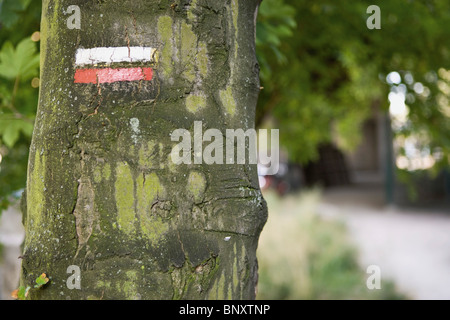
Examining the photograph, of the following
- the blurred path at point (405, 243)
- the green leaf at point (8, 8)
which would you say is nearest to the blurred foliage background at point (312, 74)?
the green leaf at point (8, 8)

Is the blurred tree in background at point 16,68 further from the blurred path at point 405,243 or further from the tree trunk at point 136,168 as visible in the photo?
the blurred path at point 405,243

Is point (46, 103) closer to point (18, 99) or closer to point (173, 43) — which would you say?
point (173, 43)

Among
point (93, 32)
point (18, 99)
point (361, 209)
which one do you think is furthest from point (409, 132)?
point (361, 209)

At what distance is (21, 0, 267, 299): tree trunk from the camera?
3.28ft

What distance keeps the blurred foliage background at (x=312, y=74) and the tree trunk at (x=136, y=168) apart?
833 mm

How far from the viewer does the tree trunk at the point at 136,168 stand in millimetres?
1000

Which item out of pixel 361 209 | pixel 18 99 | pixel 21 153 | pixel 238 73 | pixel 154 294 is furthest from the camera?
pixel 361 209

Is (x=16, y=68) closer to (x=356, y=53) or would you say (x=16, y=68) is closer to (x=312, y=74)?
(x=356, y=53)

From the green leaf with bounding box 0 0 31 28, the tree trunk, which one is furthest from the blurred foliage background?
the tree trunk

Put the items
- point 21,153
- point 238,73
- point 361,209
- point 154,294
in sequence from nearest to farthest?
1. point 154,294
2. point 238,73
3. point 21,153
4. point 361,209

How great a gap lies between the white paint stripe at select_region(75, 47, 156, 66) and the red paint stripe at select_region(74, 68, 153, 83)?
0.02 metres

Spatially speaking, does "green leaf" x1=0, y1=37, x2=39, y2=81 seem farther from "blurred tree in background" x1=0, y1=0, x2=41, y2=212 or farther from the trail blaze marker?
the trail blaze marker

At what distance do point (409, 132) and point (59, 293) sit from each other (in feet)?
11.4
